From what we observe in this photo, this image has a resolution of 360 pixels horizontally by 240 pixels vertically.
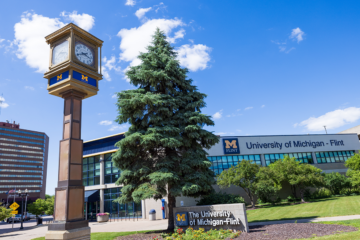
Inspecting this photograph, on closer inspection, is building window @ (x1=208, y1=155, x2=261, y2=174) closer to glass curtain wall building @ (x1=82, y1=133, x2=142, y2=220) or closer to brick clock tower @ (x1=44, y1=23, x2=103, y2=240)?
glass curtain wall building @ (x1=82, y1=133, x2=142, y2=220)

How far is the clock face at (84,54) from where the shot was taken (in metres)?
9.98

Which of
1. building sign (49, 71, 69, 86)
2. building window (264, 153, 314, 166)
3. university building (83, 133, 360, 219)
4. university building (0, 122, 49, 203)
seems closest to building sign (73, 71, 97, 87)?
building sign (49, 71, 69, 86)

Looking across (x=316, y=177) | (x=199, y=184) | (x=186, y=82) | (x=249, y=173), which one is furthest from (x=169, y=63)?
(x=316, y=177)

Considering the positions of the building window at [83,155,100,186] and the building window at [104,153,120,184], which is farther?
the building window at [83,155,100,186]

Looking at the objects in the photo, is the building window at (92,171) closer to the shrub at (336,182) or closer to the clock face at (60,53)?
the clock face at (60,53)

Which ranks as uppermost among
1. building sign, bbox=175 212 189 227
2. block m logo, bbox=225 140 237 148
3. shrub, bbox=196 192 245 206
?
block m logo, bbox=225 140 237 148

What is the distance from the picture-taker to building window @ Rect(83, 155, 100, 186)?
35.7 meters

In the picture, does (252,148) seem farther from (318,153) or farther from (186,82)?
(186,82)

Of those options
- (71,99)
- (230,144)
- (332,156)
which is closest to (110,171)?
(230,144)

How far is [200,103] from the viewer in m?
16.4

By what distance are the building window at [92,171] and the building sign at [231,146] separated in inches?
758

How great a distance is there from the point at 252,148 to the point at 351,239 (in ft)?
102

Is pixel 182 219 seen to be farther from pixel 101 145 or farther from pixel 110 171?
pixel 101 145

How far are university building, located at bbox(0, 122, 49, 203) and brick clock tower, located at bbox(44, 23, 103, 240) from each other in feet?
477
